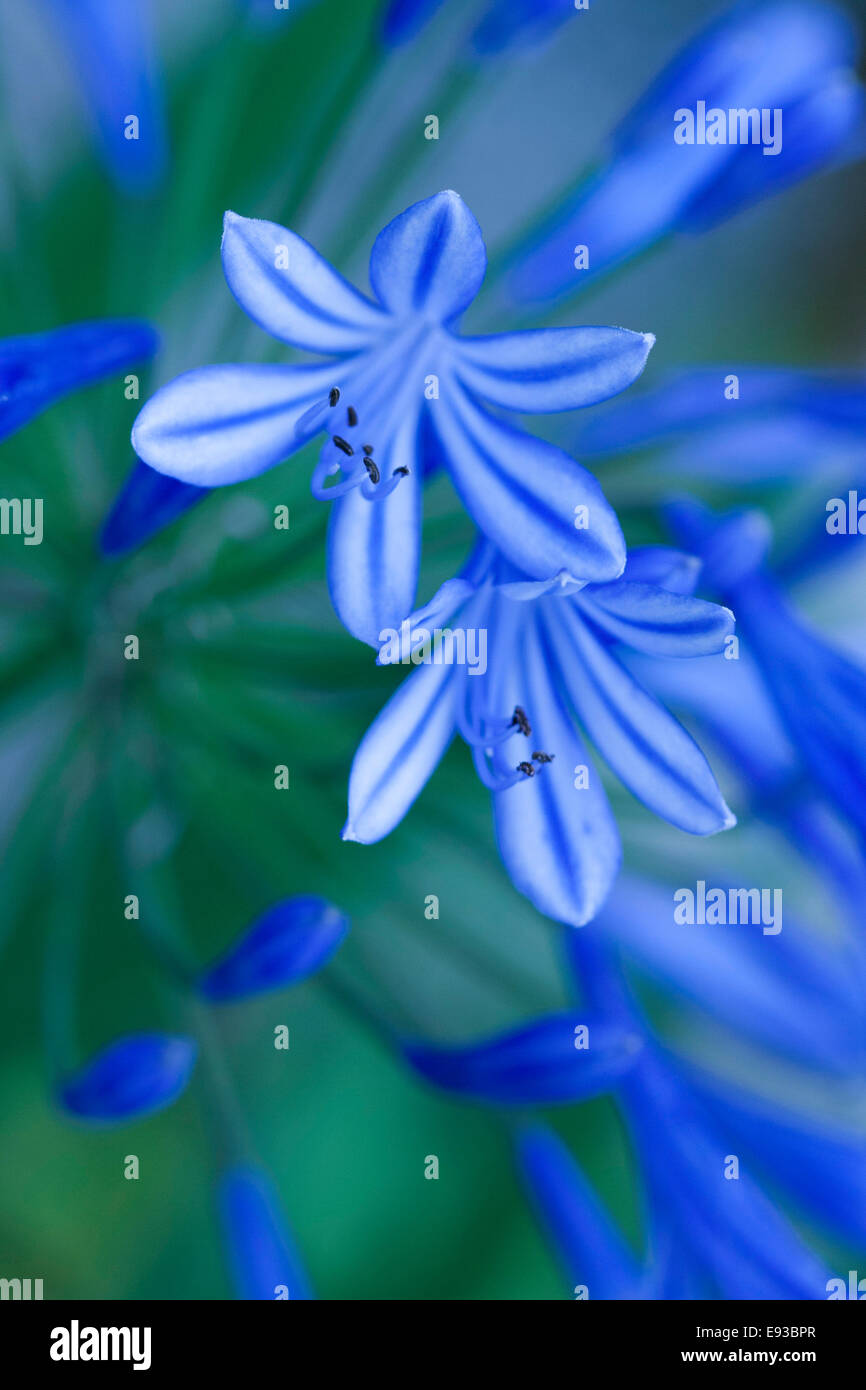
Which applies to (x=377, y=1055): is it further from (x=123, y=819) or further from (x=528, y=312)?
(x=528, y=312)

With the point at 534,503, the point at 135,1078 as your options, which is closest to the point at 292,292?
the point at 534,503

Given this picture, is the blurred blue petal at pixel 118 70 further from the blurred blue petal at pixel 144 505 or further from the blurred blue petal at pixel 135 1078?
the blurred blue petal at pixel 135 1078

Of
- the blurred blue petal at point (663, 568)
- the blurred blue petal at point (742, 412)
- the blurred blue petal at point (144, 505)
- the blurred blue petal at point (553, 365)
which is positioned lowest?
the blurred blue petal at point (663, 568)

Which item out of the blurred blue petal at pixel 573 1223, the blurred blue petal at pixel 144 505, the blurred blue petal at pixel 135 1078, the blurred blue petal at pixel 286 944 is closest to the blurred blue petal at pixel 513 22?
the blurred blue petal at pixel 144 505

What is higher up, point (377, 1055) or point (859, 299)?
point (859, 299)
